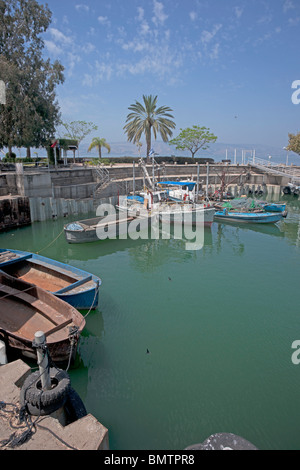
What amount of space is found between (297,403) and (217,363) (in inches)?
102

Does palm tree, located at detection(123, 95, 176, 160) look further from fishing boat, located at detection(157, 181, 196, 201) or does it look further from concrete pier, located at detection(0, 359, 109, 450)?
concrete pier, located at detection(0, 359, 109, 450)

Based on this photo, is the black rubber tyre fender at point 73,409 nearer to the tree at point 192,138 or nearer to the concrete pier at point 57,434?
the concrete pier at point 57,434

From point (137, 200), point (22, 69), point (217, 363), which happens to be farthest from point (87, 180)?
point (217, 363)

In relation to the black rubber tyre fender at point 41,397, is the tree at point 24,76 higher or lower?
higher

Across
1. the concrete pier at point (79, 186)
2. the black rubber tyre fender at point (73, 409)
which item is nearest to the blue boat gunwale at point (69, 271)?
the black rubber tyre fender at point (73, 409)

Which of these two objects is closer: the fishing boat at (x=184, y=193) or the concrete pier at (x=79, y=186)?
the concrete pier at (x=79, y=186)

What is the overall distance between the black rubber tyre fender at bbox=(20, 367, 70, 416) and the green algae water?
2.05m

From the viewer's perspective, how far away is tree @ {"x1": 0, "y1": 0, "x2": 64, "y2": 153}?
102ft

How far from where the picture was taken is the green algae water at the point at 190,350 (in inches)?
303

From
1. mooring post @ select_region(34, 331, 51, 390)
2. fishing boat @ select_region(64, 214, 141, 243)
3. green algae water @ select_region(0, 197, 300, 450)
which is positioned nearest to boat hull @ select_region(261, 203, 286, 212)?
green algae water @ select_region(0, 197, 300, 450)

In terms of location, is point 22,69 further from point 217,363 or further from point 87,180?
point 217,363

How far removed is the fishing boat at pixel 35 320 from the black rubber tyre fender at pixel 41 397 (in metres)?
2.14

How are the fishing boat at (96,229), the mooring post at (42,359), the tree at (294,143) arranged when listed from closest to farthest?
the mooring post at (42,359)
the fishing boat at (96,229)
the tree at (294,143)
